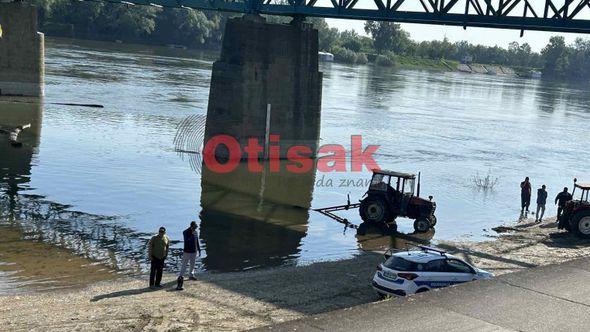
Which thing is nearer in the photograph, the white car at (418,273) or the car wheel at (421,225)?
the white car at (418,273)

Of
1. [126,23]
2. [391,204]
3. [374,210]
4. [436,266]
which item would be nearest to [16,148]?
[374,210]

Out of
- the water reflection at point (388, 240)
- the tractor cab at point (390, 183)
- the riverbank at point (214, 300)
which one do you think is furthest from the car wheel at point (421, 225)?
the riverbank at point (214, 300)

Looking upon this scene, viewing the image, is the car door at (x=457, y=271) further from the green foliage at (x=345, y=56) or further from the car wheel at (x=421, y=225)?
the green foliage at (x=345, y=56)

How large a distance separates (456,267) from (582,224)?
9890mm

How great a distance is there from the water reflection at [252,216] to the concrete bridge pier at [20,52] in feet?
70.3

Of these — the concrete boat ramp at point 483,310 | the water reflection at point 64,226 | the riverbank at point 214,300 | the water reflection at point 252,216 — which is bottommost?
the water reflection at point 252,216

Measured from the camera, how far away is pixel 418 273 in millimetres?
16312

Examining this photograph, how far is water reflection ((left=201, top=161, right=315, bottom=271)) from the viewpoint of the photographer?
904 inches

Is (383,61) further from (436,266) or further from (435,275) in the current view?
(435,275)

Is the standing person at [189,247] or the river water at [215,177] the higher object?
the standing person at [189,247]

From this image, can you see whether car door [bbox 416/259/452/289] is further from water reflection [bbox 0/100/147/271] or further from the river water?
water reflection [bbox 0/100/147/271]

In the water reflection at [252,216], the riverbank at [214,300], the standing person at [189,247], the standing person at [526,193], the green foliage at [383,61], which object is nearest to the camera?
the riverbank at [214,300]

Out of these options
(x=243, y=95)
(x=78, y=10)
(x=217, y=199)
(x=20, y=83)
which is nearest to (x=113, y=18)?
(x=78, y=10)

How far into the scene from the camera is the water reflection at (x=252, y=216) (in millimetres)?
22969
